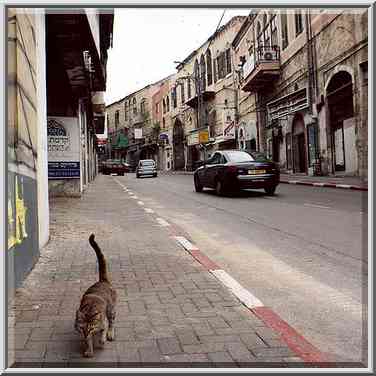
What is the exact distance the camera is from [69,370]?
2.47 meters

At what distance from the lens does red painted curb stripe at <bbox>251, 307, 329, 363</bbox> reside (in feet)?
9.62

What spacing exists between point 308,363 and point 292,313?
115 centimetres

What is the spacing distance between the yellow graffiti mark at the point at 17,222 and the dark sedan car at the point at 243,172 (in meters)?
10.2

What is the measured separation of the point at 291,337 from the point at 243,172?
1142 cm

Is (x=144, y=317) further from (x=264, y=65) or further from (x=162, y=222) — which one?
(x=264, y=65)

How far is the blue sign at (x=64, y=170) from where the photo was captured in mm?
15602

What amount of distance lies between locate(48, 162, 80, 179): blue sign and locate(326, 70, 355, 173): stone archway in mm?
11524

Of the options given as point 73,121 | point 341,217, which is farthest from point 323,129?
point 341,217

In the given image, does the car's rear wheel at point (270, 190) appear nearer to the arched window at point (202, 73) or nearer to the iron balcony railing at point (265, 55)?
the iron balcony railing at point (265, 55)

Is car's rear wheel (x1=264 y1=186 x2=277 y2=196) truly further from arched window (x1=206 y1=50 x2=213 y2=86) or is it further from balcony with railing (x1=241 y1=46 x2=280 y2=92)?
arched window (x1=206 y1=50 x2=213 y2=86)

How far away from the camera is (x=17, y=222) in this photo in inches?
174

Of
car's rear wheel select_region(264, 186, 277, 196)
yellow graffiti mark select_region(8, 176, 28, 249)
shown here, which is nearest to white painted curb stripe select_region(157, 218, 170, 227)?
yellow graffiti mark select_region(8, 176, 28, 249)

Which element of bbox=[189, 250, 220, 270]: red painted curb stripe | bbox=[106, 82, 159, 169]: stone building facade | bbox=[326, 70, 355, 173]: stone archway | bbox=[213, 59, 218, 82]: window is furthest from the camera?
bbox=[106, 82, 159, 169]: stone building facade

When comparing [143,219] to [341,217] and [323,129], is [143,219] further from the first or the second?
[323,129]
